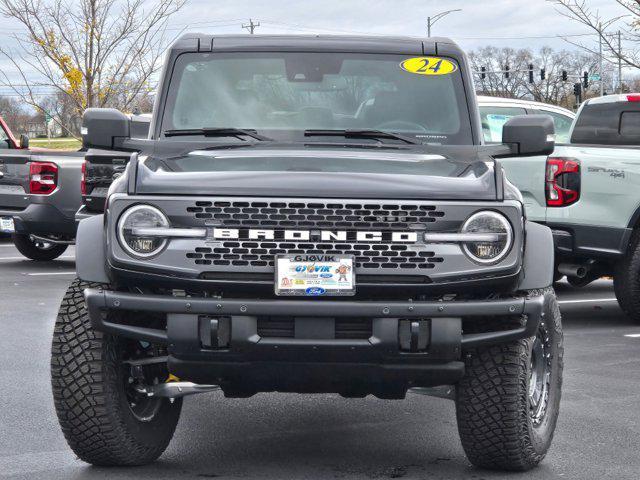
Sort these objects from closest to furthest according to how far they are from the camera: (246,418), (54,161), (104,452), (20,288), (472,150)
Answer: (104,452) < (472,150) < (246,418) < (20,288) < (54,161)

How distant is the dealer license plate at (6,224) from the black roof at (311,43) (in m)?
9.20

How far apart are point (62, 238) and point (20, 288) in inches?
118

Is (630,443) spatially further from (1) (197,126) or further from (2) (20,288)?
(2) (20,288)

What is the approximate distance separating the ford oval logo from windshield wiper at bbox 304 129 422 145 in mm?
1462

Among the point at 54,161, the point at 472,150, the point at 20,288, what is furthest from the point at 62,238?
the point at 472,150

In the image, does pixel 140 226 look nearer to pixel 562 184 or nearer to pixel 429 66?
pixel 429 66

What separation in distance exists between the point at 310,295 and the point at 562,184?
5536mm

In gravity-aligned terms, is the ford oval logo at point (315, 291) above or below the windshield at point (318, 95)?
below

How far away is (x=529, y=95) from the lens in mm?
115188

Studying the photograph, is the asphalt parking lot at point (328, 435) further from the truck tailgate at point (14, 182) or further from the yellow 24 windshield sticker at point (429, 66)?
the truck tailgate at point (14, 182)

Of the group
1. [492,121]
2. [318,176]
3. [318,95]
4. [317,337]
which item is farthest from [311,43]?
[492,121]

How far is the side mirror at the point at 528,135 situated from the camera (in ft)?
19.8

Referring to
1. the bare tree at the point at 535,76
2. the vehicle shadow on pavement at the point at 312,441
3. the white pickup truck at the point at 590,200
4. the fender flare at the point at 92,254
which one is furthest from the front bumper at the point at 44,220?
the bare tree at the point at 535,76

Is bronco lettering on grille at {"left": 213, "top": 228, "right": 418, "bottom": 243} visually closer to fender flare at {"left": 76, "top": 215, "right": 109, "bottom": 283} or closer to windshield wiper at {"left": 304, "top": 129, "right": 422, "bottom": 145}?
fender flare at {"left": 76, "top": 215, "right": 109, "bottom": 283}
